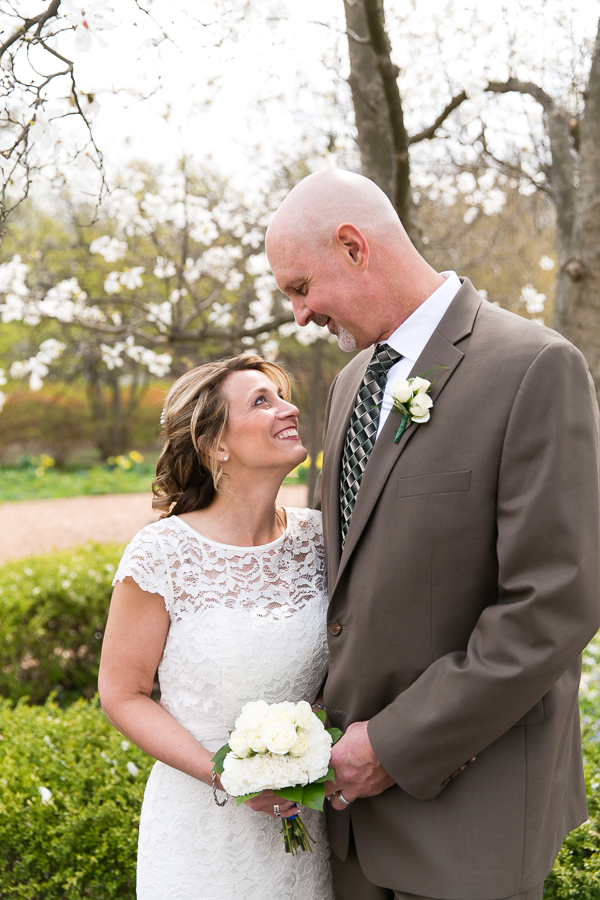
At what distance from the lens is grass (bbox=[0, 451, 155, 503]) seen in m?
14.7

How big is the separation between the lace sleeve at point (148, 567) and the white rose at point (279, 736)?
540 mm

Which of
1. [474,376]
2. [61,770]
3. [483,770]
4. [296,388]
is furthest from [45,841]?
[296,388]

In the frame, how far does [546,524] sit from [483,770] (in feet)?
2.14

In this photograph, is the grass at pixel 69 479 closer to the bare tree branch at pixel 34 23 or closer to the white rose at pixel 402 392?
the bare tree branch at pixel 34 23

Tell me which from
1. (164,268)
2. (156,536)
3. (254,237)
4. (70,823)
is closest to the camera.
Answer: (156,536)

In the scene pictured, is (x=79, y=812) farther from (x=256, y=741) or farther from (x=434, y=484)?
(x=434, y=484)

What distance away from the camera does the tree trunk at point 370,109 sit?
3.77 metres

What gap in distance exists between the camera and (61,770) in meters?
3.01

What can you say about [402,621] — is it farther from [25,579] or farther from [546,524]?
[25,579]

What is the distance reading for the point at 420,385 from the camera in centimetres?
188

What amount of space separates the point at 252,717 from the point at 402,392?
907 millimetres

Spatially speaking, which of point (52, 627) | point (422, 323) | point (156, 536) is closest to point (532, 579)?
point (422, 323)

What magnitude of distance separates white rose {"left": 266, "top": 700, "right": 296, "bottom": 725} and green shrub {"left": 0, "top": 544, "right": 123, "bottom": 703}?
381cm

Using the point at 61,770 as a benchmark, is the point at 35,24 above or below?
above
